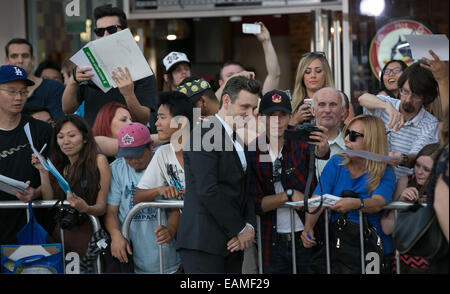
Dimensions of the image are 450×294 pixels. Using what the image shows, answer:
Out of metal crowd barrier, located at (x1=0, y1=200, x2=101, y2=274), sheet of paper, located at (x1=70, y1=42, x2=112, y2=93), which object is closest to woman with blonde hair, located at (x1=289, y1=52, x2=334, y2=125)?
sheet of paper, located at (x1=70, y1=42, x2=112, y2=93)

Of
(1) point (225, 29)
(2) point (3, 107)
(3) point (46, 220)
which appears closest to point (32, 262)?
(3) point (46, 220)

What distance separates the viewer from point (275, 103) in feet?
15.3

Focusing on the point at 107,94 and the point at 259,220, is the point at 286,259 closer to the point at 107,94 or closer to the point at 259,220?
the point at 259,220

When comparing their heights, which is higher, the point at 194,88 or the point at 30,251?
the point at 194,88

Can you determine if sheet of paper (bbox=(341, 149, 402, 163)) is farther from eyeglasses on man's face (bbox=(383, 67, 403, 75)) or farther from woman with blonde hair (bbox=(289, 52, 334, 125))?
eyeglasses on man's face (bbox=(383, 67, 403, 75))

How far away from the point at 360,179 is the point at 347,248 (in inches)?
18.1

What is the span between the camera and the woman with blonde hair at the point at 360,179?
4.42 metres

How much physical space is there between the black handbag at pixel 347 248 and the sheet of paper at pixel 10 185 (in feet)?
6.67

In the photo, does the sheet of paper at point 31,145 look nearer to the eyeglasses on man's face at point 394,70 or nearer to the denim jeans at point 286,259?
the denim jeans at point 286,259

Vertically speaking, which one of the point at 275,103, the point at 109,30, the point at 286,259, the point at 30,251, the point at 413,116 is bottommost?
the point at 286,259

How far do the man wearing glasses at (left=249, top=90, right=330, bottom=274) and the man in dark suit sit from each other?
1.08ft

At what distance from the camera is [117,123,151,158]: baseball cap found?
4.74 m

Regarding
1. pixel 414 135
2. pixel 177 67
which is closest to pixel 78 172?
pixel 177 67
